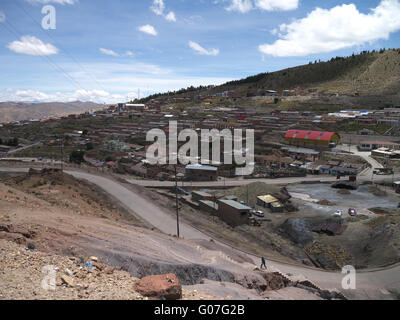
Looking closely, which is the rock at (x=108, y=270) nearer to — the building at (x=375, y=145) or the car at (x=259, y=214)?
the car at (x=259, y=214)

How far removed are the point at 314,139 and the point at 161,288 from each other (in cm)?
4037

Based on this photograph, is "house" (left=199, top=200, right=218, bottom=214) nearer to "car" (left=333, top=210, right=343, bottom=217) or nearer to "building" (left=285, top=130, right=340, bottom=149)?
"car" (left=333, top=210, right=343, bottom=217)

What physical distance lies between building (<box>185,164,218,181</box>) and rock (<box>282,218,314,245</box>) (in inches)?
462

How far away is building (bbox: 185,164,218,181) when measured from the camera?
3053 centimetres

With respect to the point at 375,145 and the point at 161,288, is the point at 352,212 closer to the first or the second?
the point at 161,288

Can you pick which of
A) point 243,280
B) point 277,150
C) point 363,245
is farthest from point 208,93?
point 243,280

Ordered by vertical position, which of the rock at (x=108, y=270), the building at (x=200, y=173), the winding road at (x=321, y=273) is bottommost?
the winding road at (x=321, y=273)

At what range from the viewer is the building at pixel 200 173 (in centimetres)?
3053

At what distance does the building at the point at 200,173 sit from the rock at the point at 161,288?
25145 mm

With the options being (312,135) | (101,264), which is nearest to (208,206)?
(101,264)

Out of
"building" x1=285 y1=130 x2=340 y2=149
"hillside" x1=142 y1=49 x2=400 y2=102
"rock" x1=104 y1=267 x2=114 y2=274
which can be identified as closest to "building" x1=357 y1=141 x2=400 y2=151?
"building" x1=285 y1=130 x2=340 y2=149

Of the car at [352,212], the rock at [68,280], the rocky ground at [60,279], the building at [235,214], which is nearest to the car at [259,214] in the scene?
the building at [235,214]

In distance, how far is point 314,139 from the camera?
41.8m
